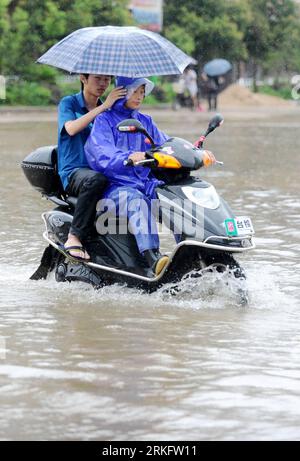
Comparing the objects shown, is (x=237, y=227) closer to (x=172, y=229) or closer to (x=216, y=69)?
(x=172, y=229)

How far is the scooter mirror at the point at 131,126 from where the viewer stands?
22.8ft

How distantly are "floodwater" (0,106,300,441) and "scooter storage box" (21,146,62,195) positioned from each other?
625mm

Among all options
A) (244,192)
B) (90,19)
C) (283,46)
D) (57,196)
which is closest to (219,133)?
(244,192)

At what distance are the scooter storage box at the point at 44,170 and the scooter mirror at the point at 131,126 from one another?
37.8 inches

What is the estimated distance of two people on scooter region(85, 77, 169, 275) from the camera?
7266 mm

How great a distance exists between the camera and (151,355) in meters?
5.92

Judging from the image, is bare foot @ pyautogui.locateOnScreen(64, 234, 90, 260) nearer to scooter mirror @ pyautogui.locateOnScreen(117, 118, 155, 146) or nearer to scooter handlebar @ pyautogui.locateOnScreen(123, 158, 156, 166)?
scooter handlebar @ pyautogui.locateOnScreen(123, 158, 156, 166)

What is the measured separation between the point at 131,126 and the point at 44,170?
1023 millimetres

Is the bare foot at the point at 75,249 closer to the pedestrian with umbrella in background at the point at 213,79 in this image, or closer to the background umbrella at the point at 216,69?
the pedestrian with umbrella in background at the point at 213,79

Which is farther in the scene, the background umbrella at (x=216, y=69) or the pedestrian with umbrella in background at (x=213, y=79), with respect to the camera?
the background umbrella at (x=216, y=69)

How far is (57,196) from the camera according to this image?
7938 millimetres

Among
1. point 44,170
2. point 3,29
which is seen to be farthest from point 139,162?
point 3,29

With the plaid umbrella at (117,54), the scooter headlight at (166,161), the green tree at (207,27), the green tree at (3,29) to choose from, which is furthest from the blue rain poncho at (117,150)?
the green tree at (207,27)

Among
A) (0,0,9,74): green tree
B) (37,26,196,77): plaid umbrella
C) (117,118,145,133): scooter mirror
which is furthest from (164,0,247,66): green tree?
(117,118,145,133): scooter mirror
